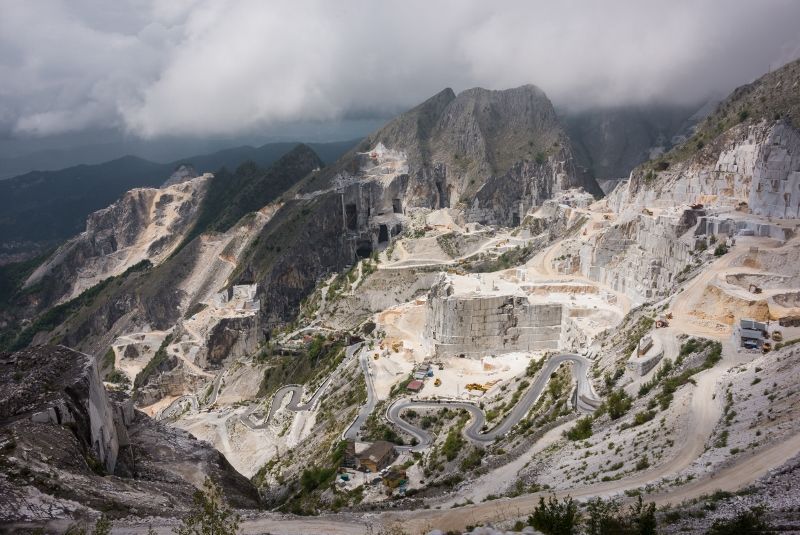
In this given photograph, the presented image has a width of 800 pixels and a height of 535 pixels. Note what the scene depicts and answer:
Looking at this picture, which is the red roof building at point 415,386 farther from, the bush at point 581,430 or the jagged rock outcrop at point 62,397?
the jagged rock outcrop at point 62,397

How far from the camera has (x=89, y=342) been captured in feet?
440

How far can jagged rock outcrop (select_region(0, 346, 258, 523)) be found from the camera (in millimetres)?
17828

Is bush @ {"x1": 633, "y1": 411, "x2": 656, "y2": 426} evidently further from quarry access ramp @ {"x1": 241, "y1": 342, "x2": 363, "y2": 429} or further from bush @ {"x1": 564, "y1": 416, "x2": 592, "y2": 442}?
quarry access ramp @ {"x1": 241, "y1": 342, "x2": 363, "y2": 429}

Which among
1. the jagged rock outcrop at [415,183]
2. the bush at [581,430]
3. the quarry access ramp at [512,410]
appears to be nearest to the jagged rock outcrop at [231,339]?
the jagged rock outcrop at [415,183]

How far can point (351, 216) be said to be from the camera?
135 meters

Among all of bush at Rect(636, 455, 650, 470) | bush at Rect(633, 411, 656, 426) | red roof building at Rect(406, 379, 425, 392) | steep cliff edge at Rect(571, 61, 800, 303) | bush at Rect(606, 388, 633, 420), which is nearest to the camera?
bush at Rect(636, 455, 650, 470)

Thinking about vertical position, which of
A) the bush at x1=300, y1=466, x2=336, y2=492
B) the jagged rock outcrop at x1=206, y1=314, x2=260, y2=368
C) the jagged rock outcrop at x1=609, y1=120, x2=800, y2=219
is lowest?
the jagged rock outcrop at x1=206, y1=314, x2=260, y2=368

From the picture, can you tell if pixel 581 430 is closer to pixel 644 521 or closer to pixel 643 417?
pixel 643 417

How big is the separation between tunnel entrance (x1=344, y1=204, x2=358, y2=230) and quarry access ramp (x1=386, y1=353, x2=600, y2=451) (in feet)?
305

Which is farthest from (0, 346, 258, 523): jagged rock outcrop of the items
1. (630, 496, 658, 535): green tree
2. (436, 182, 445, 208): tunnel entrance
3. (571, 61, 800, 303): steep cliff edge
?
(436, 182, 445, 208): tunnel entrance

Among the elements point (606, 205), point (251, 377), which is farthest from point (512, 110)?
point (251, 377)

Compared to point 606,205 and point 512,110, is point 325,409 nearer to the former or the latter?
point 606,205

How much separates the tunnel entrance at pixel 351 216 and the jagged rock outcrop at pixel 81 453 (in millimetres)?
102885

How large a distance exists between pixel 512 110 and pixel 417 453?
127 meters
